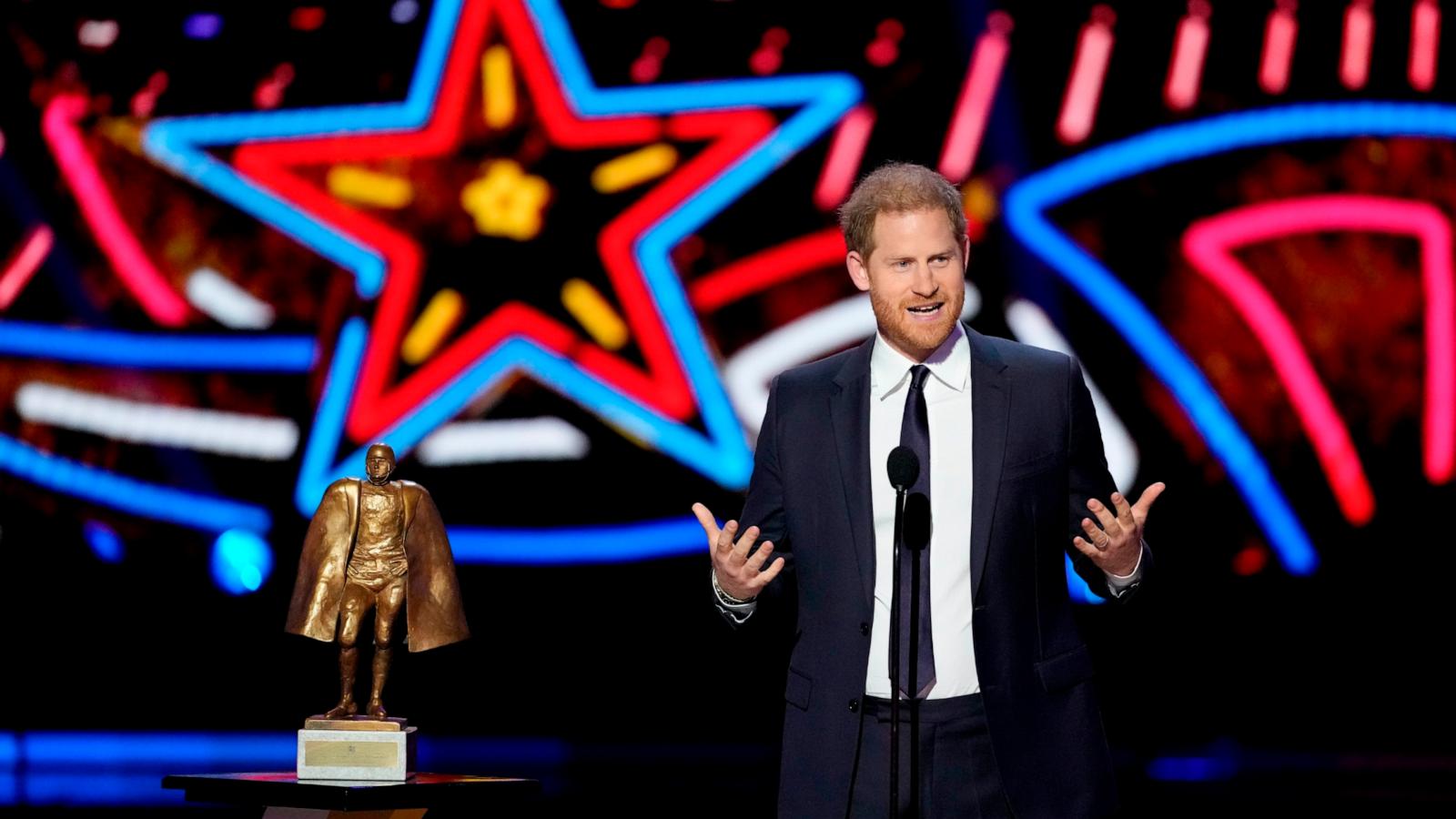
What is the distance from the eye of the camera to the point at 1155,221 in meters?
5.11

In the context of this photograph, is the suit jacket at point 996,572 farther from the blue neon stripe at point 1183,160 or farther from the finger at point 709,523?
the blue neon stripe at point 1183,160

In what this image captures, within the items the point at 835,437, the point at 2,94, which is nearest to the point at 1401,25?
the point at 835,437

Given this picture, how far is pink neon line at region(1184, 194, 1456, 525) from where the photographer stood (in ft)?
16.3

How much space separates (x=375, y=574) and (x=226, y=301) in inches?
123

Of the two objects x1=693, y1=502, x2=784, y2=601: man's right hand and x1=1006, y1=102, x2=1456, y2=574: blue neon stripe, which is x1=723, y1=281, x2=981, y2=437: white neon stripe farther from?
x1=693, y1=502, x2=784, y2=601: man's right hand

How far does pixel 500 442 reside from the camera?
5.29m

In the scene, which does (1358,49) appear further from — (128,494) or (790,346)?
(128,494)

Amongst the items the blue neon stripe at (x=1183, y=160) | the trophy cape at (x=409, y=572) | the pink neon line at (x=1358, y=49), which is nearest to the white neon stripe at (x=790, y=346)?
the blue neon stripe at (x=1183, y=160)

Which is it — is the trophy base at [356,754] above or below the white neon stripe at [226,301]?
below

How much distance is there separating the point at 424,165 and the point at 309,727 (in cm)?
316

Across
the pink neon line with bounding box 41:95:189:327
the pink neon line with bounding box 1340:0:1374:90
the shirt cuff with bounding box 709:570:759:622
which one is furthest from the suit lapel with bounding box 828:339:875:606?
the pink neon line with bounding box 41:95:189:327

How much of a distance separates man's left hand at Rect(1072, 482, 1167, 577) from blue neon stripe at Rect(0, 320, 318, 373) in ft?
12.7

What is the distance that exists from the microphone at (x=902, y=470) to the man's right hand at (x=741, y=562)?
0.82 ft

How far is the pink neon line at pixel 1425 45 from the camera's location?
5.09 m
